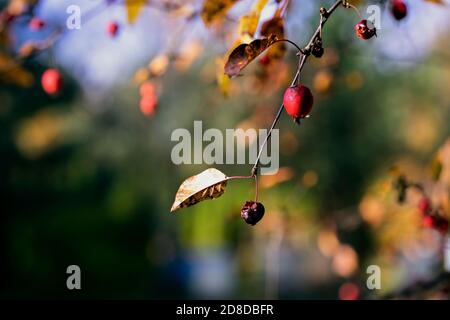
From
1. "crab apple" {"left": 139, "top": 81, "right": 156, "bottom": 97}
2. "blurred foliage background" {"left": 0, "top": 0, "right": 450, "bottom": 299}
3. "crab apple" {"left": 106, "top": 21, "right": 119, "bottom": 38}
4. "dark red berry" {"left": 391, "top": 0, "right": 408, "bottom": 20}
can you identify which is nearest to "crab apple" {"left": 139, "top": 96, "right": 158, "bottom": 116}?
"crab apple" {"left": 139, "top": 81, "right": 156, "bottom": 97}

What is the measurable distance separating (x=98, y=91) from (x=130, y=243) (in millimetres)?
4247

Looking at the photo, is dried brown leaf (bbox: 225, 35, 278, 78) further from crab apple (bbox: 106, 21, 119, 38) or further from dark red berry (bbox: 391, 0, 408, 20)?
crab apple (bbox: 106, 21, 119, 38)

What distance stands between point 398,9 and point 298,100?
0.62 metres

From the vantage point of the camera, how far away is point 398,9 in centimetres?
136

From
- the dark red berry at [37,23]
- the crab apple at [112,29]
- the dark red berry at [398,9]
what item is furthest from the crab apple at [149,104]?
the dark red berry at [398,9]

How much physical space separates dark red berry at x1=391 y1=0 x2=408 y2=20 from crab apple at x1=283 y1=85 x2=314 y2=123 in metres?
0.60

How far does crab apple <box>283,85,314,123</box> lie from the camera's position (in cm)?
92

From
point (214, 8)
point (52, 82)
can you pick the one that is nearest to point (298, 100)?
point (214, 8)

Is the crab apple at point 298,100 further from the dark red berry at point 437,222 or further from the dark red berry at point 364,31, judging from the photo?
the dark red berry at point 437,222

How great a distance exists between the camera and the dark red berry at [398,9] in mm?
1364

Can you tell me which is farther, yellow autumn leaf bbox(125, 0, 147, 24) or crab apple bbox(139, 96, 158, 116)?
crab apple bbox(139, 96, 158, 116)

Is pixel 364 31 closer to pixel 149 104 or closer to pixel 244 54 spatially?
pixel 244 54

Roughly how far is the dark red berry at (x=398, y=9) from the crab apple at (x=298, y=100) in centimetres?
60
